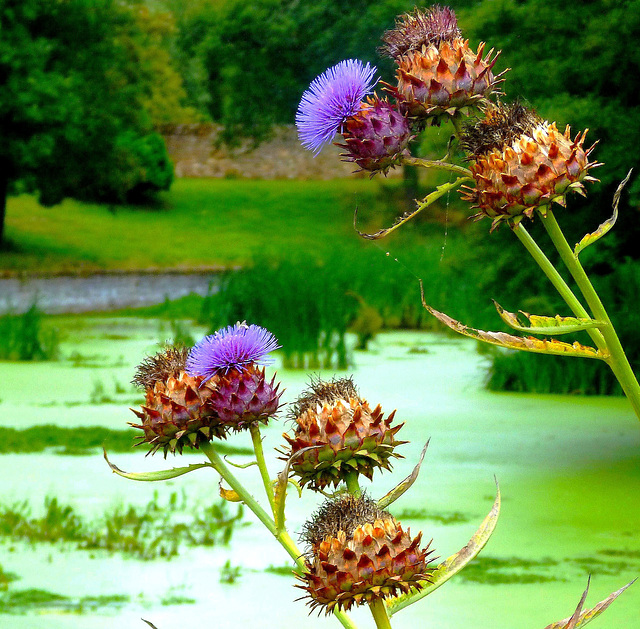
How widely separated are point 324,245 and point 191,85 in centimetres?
2138

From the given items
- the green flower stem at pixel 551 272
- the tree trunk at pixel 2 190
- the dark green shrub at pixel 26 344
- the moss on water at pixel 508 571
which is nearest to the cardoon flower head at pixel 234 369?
the green flower stem at pixel 551 272

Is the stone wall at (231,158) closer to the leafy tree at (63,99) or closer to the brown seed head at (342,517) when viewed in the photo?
the leafy tree at (63,99)

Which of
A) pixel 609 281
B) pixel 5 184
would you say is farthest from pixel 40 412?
pixel 5 184

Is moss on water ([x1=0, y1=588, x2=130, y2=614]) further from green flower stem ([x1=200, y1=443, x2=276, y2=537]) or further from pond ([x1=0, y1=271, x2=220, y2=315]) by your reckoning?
pond ([x1=0, y1=271, x2=220, y2=315])

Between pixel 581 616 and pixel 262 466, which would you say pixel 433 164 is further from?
pixel 581 616

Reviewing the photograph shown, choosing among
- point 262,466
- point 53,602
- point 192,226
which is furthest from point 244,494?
point 192,226

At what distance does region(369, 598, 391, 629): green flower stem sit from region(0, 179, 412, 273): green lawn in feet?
58.5

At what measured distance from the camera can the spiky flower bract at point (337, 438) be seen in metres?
1.33

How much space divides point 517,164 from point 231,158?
33.1 m

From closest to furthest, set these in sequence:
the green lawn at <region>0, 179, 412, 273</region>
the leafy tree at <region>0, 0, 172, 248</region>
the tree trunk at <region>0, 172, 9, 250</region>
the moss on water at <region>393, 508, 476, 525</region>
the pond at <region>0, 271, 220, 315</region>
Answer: the moss on water at <region>393, 508, 476, 525</region> < the pond at <region>0, 271, 220, 315</region> < the leafy tree at <region>0, 0, 172, 248</region> < the tree trunk at <region>0, 172, 9, 250</region> < the green lawn at <region>0, 179, 412, 273</region>

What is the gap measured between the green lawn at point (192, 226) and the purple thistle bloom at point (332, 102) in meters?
17.7

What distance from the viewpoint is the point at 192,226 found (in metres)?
26.2

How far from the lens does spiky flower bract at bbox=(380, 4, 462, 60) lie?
1399mm

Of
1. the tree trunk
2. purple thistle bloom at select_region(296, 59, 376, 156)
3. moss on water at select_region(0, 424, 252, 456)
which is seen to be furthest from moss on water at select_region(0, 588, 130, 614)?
the tree trunk
